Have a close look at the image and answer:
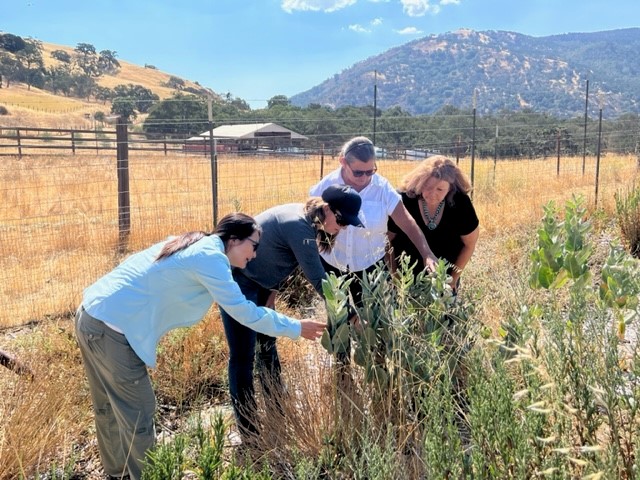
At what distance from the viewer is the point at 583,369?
1744mm

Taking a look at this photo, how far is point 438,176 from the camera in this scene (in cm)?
325

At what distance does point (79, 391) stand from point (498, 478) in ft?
7.48

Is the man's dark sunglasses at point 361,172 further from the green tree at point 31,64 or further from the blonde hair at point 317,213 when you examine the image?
the green tree at point 31,64

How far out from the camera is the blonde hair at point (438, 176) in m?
3.26

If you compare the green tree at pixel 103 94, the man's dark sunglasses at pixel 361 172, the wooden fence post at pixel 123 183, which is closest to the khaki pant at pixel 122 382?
the man's dark sunglasses at pixel 361 172

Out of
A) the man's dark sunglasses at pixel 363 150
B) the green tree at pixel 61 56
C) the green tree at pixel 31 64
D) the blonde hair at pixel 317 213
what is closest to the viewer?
the blonde hair at pixel 317 213

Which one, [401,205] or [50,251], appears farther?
[50,251]

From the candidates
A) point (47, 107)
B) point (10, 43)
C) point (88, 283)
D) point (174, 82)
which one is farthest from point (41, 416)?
point (174, 82)

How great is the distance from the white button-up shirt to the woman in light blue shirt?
0.85 m

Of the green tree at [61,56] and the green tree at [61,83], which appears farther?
the green tree at [61,56]

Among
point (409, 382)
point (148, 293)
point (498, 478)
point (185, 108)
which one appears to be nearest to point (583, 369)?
point (498, 478)

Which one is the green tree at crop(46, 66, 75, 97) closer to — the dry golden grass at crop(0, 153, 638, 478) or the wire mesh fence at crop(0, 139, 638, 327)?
the wire mesh fence at crop(0, 139, 638, 327)

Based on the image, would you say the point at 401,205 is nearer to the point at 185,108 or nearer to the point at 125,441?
the point at 125,441

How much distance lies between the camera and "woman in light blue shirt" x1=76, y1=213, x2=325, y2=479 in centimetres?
227
